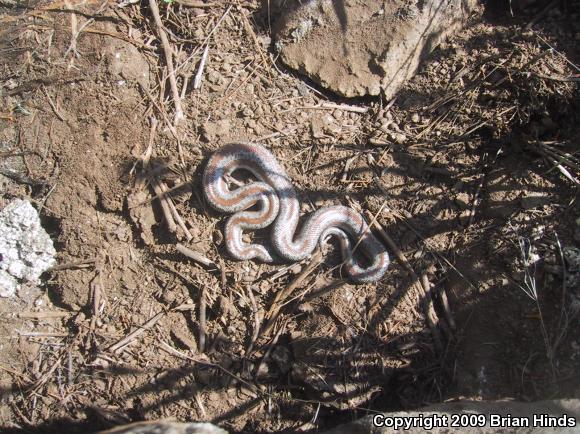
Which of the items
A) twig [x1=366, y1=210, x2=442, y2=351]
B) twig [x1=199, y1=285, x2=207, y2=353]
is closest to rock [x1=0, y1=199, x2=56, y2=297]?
twig [x1=199, y1=285, x2=207, y2=353]

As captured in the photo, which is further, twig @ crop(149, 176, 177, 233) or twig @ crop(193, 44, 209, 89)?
twig @ crop(193, 44, 209, 89)

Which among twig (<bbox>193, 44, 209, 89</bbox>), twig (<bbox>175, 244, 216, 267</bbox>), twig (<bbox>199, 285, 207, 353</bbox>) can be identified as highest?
twig (<bbox>193, 44, 209, 89</bbox>)

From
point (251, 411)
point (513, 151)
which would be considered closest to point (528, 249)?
point (513, 151)

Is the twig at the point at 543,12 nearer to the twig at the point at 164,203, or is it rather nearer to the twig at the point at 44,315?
the twig at the point at 164,203

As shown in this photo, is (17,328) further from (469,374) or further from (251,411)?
(469,374)

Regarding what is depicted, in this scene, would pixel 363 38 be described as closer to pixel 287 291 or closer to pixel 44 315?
pixel 287 291

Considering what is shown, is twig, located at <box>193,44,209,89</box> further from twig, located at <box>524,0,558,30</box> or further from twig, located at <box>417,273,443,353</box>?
twig, located at <box>524,0,558,30</box>

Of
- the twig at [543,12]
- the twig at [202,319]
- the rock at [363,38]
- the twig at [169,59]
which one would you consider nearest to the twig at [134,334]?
the twig at [202,319]
